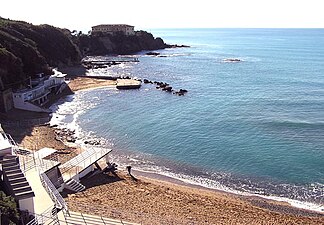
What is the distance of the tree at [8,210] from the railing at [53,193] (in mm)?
3286

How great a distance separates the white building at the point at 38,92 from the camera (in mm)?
46969

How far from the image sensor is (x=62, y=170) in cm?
2670

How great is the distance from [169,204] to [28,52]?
144 feet

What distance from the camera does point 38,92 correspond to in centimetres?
5178

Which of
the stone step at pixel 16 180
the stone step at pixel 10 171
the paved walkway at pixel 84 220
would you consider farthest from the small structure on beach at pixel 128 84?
the stone step at pixel 16 180

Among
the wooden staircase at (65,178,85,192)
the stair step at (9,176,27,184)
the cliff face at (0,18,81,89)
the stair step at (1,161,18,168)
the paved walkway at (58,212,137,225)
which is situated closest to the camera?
the stair step at (9,176,27,184)

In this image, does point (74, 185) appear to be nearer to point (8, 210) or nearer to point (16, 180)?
point (16, 180)

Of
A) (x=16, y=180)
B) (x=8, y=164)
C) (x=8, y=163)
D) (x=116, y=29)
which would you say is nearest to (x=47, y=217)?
(x=16, y=180)

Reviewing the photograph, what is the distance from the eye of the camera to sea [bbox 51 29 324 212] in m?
30.4

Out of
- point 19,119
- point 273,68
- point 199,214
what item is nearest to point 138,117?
point 19,119

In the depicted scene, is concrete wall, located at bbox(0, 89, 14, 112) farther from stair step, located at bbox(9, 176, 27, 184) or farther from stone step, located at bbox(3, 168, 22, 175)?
stair step, located at bbox(9, 176, 27, 184)

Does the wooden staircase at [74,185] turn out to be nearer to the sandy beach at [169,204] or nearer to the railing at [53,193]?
the sandy beach at [169,204]

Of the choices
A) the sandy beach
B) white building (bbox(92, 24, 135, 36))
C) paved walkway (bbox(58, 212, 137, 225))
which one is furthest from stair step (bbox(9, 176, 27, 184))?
white building (bbox(92, 24, 135, 36))

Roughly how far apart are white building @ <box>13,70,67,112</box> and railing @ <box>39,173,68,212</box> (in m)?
28.0
